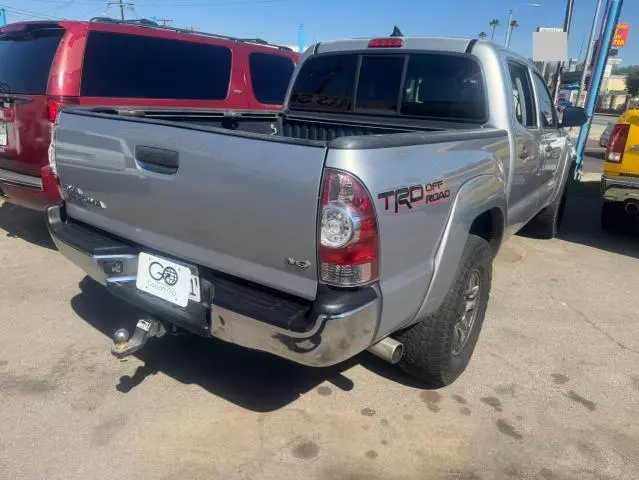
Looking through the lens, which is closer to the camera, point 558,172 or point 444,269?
point 444,269

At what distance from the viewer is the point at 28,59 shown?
4367mm

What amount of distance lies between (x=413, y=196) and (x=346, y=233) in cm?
38

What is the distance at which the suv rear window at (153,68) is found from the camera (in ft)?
14.8

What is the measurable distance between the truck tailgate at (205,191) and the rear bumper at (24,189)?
1.77 meters

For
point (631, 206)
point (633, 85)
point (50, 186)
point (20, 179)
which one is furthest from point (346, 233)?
point (633, 85)

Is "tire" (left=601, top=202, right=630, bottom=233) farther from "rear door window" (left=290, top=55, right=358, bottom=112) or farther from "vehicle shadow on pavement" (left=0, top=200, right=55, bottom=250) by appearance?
"vehicle shadow on pavement" (left=0, top=200, right=55, bottom=250)

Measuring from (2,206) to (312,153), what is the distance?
19.2 ft

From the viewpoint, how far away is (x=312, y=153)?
1841 millimetres

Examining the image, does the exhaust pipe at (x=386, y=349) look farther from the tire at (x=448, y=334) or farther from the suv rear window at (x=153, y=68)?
the suv rear window at (x=153, y=68)

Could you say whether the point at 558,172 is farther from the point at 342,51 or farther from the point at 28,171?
the point at 28,171

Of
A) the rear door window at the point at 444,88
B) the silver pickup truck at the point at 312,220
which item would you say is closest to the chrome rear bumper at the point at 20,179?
the silver pickup truck at the point at 312,220

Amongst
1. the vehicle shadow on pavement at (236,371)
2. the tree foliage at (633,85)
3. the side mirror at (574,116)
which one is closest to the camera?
the vehicle shadow on pavement at (236,371)

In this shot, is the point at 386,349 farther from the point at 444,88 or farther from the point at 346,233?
the point at 444,88

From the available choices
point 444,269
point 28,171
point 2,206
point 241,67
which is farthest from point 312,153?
point 2,206
